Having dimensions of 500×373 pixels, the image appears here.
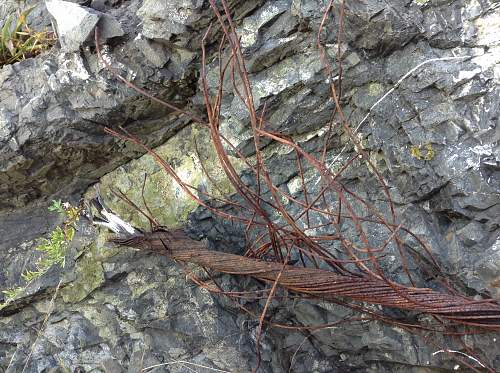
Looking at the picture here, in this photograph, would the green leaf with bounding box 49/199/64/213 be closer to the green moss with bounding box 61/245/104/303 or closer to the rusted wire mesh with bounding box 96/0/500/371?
the green moss with bounding box 61/245/104/303

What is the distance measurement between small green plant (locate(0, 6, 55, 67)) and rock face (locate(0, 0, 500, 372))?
9 cm

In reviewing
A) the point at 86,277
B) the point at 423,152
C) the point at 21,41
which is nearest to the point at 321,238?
the point at 423,152

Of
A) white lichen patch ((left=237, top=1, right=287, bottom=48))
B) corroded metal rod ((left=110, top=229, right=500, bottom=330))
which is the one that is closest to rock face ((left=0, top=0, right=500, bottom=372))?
white lichen patch ((left=237, top=1, right=287, bottom=48))

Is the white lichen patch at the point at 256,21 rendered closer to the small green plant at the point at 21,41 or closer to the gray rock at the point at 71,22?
the gray rock at the point at 71,22

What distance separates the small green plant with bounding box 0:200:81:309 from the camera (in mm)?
2635

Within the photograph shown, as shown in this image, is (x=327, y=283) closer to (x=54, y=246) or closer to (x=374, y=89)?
(x=374, y=89)

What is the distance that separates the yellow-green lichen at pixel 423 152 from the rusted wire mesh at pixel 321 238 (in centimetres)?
15

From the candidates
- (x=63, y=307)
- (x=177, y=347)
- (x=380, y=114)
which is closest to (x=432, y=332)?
(x=380, y=114)

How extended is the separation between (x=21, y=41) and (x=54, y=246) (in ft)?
3.04

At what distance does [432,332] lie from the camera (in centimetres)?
210

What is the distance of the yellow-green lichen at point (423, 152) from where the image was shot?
2.06m

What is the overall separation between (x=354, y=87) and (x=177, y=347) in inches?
49.0

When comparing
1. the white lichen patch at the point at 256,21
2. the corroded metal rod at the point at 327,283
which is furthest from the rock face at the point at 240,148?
the corroded metal rod at the point at 327,283

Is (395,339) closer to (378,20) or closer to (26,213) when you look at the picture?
(378,20)
